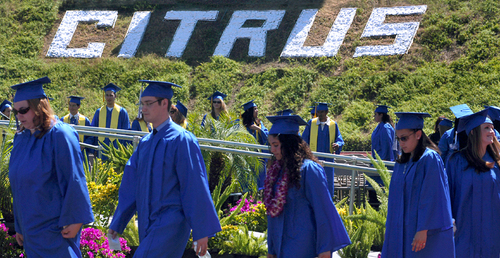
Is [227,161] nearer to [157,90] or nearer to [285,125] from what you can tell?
[285,125]

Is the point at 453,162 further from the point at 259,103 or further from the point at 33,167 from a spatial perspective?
the point at 259,103

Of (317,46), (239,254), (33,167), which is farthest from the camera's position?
(317,46)

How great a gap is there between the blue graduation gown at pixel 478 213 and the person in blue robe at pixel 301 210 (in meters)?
1.30

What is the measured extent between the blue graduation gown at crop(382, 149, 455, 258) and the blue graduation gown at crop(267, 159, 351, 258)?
48cm

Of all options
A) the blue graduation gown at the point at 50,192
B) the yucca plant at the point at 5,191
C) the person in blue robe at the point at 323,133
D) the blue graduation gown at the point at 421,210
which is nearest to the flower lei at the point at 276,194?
the blue graduation gown at the point at 421,210

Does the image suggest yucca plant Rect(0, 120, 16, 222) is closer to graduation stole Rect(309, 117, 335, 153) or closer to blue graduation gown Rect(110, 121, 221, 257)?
blue graduation gown Rect(110, 121, 221, 257)

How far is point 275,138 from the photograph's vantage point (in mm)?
4043

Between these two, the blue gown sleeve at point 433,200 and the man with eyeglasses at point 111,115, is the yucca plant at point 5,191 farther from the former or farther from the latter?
the man with eyeglasses at point 111,115

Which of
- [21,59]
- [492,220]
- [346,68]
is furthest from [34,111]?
[21,59]

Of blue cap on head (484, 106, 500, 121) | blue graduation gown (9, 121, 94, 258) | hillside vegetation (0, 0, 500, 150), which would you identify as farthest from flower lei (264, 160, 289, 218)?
hillside vegetation (0, 0, 500, 150)

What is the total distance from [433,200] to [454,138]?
1.17m

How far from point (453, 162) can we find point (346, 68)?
17293mm

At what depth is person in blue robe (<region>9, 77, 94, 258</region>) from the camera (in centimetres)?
375

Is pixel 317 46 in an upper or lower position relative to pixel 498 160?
upper
